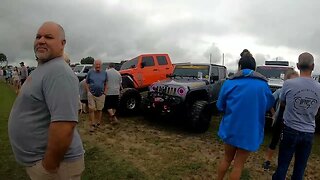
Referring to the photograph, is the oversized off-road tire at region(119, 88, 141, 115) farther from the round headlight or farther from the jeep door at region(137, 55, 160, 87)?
the round headlight

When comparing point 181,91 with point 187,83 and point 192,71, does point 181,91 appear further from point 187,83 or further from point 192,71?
point 192,71

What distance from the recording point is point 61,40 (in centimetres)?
A: 203

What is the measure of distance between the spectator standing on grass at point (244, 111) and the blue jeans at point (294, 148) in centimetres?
33

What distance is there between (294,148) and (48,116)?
2796mm

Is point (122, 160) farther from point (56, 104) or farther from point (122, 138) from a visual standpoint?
point (56, 104)

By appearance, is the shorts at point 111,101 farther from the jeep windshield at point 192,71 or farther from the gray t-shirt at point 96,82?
the jeep windshield at point 192,71

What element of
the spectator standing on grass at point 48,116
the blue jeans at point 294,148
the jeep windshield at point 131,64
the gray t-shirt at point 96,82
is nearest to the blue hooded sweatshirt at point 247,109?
the blue jeans at point 294,148

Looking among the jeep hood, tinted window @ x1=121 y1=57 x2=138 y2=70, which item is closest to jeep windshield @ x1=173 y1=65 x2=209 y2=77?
the jeep hood

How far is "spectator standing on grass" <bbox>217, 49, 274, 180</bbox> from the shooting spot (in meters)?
3.37

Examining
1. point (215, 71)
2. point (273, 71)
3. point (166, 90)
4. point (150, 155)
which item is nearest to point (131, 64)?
point (215, 71)

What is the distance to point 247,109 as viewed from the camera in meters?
3.37

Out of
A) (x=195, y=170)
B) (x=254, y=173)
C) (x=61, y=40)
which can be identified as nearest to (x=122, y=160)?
(x=195, y=170)

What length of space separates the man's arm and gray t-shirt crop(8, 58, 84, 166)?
1.5 inches

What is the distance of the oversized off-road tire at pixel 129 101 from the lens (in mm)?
9367
